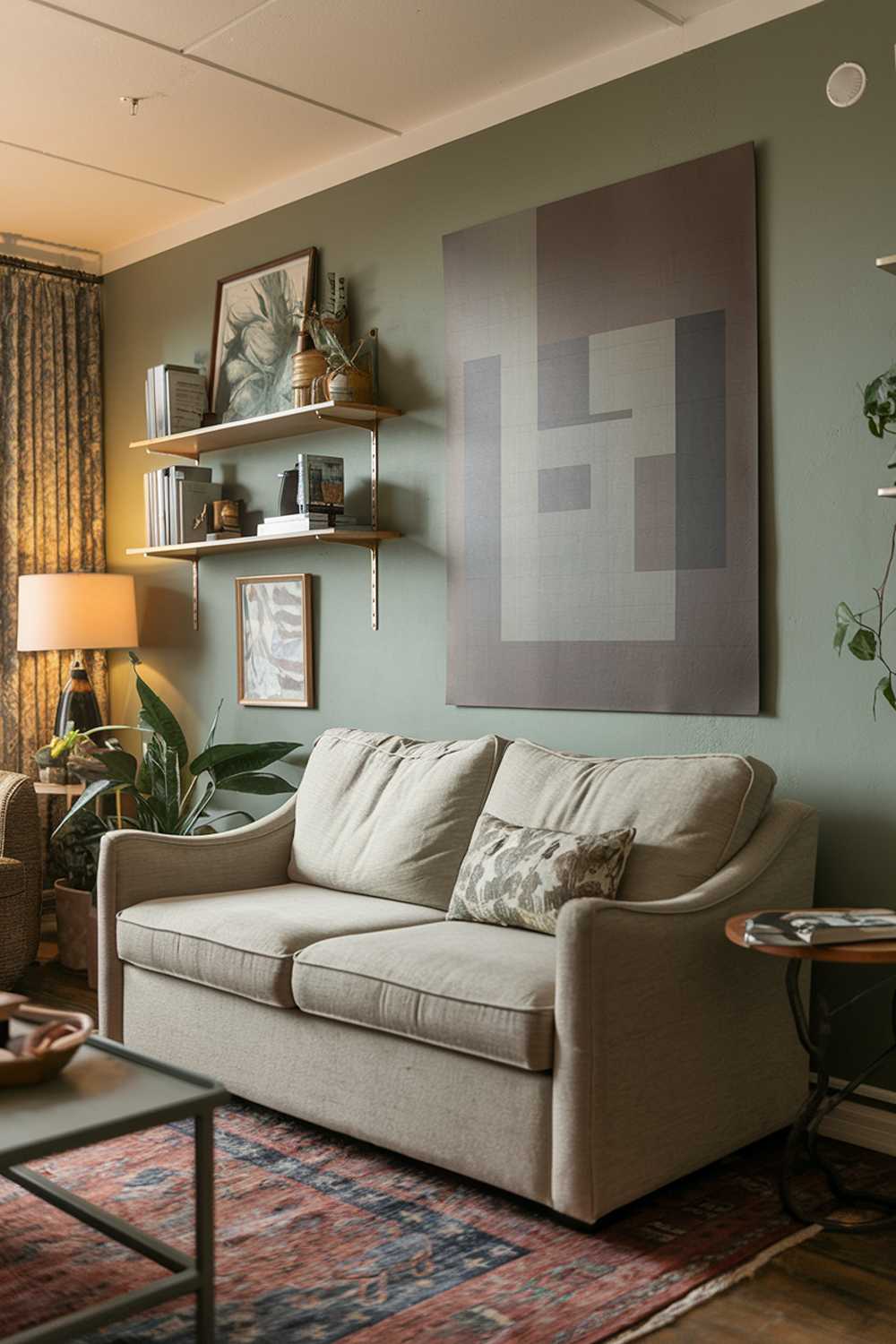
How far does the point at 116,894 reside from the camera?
3.46 metres

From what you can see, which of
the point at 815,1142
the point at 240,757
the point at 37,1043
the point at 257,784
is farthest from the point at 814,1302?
the point at 240,757

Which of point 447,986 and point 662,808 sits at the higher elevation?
point 662,808

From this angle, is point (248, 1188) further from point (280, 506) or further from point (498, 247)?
point (498, 247)

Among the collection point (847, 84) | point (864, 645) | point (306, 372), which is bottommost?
point (864, 645)

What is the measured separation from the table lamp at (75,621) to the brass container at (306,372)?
1.16 m

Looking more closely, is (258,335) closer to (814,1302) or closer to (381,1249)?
(381,1249)

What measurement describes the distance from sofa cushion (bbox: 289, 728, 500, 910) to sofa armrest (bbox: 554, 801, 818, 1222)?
0.80 meters

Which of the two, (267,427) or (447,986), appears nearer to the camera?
(447,986)

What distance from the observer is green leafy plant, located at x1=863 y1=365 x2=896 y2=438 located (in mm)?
2715

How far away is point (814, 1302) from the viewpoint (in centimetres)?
224

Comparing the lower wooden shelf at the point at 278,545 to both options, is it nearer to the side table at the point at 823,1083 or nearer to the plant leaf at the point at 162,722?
the plant leaf at the point at 162,722

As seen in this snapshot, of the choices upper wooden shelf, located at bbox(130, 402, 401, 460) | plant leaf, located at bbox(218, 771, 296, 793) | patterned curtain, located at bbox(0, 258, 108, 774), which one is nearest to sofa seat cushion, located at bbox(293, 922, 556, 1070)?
plant leaf, located at bbox(218, 771, 296, 793)

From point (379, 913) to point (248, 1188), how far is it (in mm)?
747

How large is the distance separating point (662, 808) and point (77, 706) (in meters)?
2.66
